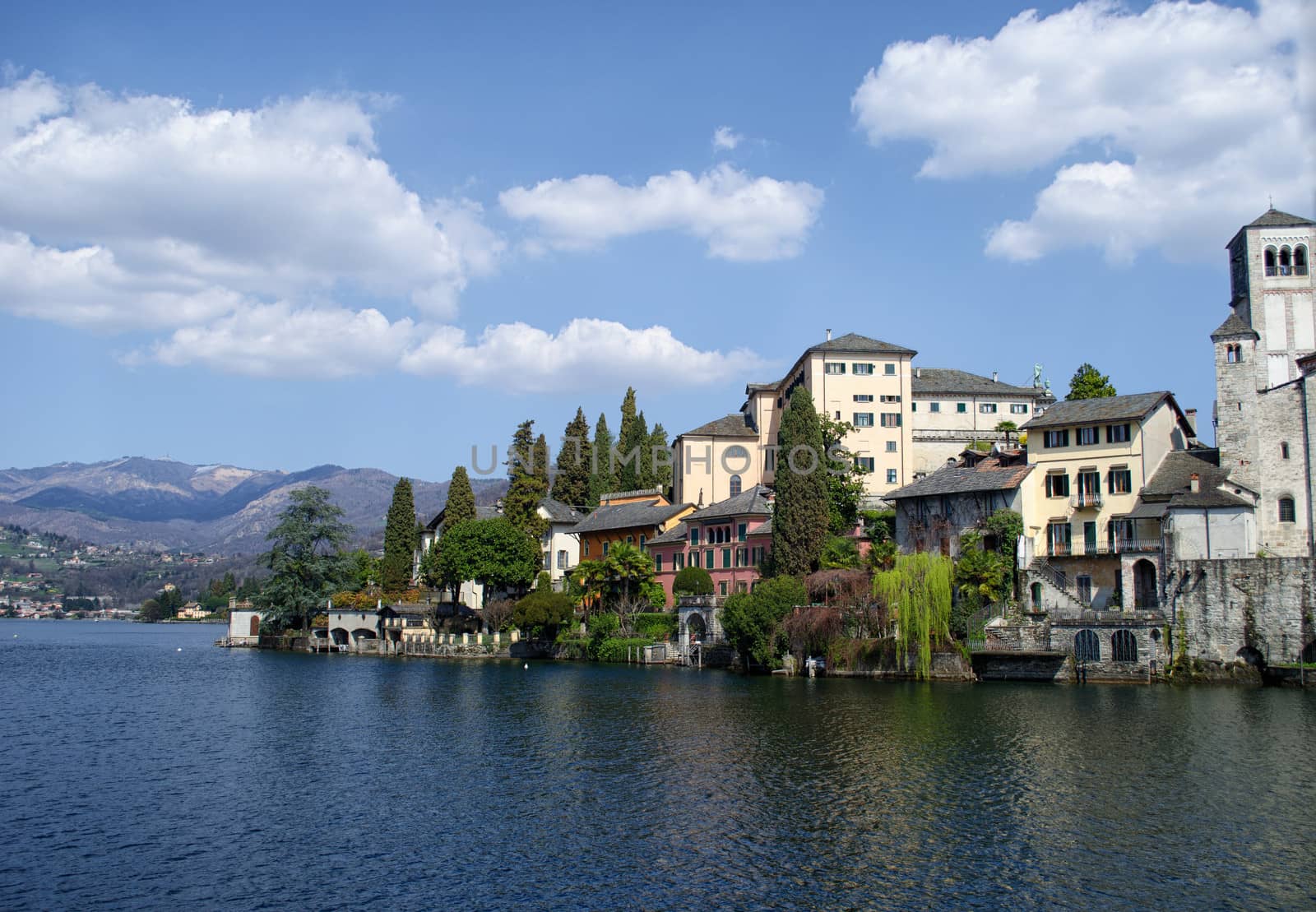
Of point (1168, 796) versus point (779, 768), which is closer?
point (1168, 796)

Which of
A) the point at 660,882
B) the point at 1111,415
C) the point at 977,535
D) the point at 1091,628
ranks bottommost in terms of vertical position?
the point at 660,882

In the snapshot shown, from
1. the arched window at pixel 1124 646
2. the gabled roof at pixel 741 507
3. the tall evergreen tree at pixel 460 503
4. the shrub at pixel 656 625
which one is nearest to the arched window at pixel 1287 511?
the arched window at pixel 1124 646

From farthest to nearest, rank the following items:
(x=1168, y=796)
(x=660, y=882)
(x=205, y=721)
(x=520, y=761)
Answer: (x=205, y=721) < (x=520, y=761) < (x=1168, y=796) < (x=660, y=882)

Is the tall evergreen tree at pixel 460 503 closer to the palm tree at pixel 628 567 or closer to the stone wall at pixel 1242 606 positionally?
the palm tree at pixel 628 567

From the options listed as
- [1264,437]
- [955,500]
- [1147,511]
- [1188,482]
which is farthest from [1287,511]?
[955,500]

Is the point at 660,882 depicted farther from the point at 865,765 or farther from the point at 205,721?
the point at 205,721

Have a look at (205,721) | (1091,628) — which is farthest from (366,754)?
(1091,628)

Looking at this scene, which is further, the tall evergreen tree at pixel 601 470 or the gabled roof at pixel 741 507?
the tall evergreen tree at pixel 601 470

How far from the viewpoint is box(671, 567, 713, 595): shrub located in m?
78.9

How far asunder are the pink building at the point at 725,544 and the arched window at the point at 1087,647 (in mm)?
23966

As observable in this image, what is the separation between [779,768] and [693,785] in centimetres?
368

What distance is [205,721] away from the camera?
45.9m

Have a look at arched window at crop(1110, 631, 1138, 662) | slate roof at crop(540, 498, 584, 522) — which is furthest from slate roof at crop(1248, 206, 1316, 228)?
slate roof at crop(540, 498, 584, 522)

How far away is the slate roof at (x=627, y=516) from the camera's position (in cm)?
9056
